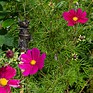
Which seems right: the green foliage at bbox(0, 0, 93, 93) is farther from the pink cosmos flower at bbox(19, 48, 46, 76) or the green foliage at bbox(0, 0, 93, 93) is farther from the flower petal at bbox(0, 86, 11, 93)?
the flower petal at bbox(0, 86, 11, 93)

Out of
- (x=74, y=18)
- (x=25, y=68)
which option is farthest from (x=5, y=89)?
(x=74, y=18)

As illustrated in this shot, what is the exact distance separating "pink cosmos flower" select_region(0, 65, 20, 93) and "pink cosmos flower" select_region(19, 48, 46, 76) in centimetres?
12

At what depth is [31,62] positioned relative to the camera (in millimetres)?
1574

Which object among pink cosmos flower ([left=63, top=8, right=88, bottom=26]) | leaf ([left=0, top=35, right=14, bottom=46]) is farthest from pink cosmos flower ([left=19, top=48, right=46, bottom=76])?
leaf ([left=0, top=35, right=14, bottom=46])

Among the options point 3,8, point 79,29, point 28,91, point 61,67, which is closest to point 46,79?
point 61,67

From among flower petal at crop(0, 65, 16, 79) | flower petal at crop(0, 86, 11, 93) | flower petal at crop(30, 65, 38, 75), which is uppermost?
flower petal at crop(0, 65, 16, 79)

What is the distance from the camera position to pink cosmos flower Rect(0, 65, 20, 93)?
4.58ft

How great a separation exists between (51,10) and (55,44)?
0.72 ft

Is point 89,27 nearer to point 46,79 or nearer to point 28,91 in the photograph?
point 46,79

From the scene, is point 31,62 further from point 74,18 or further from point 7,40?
point 7,40

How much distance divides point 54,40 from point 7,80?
652 millimetres

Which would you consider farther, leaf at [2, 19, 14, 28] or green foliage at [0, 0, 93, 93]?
leaf at [2, 19, 14, 28]

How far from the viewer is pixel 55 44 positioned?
2.01 m

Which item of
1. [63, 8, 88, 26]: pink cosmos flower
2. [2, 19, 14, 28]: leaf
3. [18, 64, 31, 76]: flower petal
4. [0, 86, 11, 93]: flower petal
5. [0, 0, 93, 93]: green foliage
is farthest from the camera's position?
[2, 19, 14, 28]: leaf
